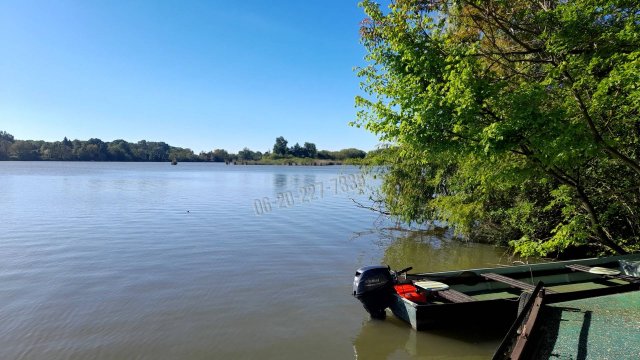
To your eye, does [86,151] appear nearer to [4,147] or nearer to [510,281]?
[4,147]

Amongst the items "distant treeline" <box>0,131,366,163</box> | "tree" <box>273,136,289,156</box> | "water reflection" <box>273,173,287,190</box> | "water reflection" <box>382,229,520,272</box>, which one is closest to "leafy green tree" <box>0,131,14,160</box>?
"distant treeline" <box>0,131,366,163</box>

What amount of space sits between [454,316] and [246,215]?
19434 millimetres

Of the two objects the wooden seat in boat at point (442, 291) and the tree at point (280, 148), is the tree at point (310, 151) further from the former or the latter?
the wooden seat in boat at point (442, 291)

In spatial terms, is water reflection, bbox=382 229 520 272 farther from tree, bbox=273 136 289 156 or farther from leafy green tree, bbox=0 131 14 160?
leafy green tree, bbox=0 131 14 160

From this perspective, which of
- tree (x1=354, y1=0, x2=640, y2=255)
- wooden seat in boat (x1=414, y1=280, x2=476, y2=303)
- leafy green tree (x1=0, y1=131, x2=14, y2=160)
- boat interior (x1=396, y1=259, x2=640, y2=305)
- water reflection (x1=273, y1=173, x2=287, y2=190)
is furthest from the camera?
leafy green tree (x1=0, y1=131, x2=14, y2=160)

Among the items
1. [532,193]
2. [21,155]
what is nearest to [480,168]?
[532,193]

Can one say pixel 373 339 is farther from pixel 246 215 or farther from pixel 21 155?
pixel 21 155

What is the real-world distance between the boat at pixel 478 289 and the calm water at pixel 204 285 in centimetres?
50

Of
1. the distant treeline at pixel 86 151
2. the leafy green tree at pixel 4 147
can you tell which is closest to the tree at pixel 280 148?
the distant treeline at pixel 86 151

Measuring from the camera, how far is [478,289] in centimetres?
1056

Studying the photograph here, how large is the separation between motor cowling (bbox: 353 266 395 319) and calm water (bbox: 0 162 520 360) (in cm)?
60

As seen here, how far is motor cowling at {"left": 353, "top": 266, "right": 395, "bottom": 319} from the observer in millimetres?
9414

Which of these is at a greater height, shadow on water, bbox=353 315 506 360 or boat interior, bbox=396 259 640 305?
boat interior, bbox=396 259 640 305

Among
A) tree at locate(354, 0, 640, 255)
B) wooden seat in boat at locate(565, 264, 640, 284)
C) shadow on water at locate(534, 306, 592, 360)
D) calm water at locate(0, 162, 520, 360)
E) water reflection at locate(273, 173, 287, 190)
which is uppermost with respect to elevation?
tree at locate(354, 0, 640, 255)
